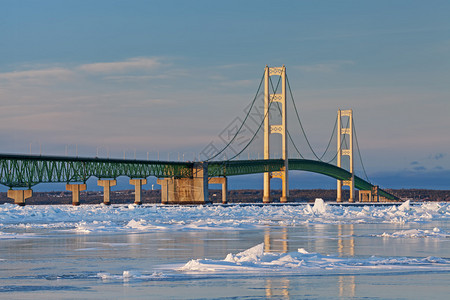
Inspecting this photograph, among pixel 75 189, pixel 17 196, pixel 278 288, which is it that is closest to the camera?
pixel 278 288

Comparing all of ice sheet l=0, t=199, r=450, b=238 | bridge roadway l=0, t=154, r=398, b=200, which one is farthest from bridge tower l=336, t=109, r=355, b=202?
ice sheet l=0, t=199, r=450, b=238

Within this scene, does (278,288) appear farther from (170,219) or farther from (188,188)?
(188,188)

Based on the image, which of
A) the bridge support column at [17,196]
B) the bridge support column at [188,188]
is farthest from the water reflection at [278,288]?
the bridge support column at [188,188]

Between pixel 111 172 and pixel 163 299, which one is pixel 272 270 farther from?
pixel 111 172

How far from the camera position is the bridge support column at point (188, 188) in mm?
93750

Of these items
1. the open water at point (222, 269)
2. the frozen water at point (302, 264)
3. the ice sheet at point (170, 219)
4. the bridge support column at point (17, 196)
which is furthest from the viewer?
the bridge support column at point (17, 196)

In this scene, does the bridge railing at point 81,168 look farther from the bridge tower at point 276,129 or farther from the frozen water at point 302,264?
the frozen water at point 302,264

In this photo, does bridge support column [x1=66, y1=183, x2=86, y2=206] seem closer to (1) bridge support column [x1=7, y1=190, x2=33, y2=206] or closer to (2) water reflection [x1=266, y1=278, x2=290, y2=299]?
(1) bridge support column [x1=7, y1=190, x2=33, y2=206]

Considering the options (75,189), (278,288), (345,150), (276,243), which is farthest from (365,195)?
(278,288)

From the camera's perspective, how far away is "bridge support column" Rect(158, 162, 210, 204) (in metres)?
93.8

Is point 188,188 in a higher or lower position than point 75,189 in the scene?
higher

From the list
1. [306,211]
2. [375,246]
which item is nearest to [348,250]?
[375,246]

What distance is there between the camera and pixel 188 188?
9506cm

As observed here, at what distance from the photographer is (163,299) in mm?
9180
